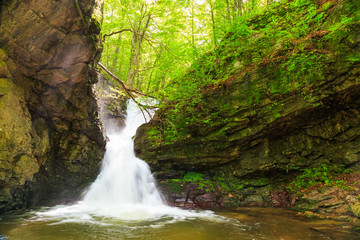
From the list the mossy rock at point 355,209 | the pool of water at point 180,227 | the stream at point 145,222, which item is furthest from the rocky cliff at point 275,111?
the pool of water at point 180,227

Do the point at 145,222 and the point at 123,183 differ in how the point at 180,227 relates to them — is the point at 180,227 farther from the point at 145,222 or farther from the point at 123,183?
the point at 123,183

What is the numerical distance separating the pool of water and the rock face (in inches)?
49.7

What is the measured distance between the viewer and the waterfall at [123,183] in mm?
7254

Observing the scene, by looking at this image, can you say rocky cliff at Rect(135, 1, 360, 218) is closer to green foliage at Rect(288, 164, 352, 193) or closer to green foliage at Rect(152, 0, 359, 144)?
green foliage at Rect(152, 0, 359, 144)

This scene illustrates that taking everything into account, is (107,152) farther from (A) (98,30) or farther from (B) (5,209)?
(A) (98,30)

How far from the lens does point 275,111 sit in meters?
6.33

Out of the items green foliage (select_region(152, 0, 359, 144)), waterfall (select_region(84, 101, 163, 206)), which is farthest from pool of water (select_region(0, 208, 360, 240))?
green foliage (select_region(152, 0, 359, 144))

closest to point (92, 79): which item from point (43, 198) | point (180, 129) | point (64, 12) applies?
point (64, 12)

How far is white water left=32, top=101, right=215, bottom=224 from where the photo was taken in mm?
5336

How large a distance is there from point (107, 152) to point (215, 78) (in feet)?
20.9

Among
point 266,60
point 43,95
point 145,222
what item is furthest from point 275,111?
point 43,95

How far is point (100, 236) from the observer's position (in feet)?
12.2

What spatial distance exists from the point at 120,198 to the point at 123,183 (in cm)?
75

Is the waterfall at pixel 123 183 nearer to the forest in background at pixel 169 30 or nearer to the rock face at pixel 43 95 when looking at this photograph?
the rock face at pixel 43 95
